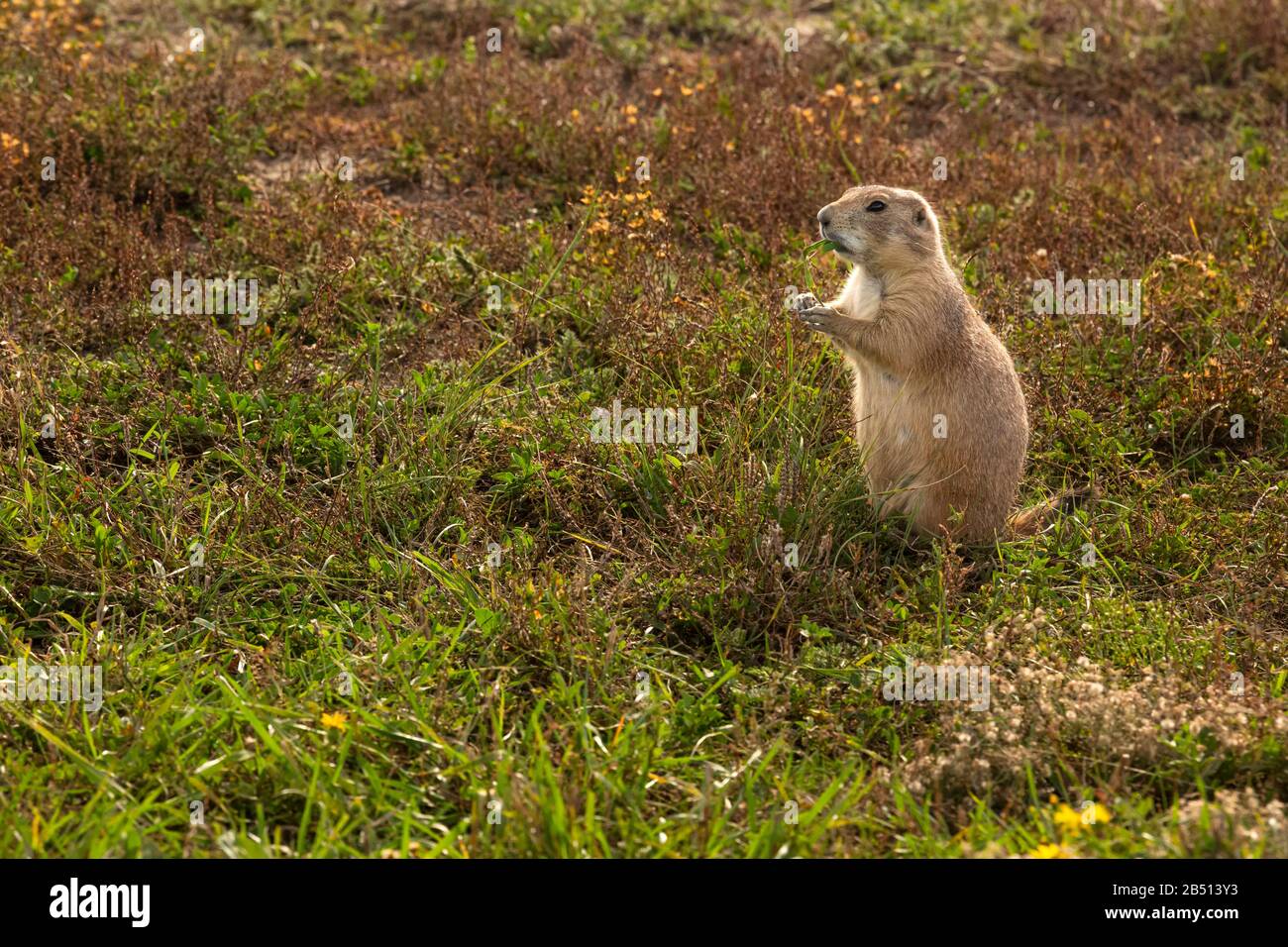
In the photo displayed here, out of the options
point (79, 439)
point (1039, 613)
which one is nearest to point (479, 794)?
point (1039, 613)

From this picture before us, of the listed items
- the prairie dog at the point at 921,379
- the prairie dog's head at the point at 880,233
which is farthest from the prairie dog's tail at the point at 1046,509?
the prairie dog's head at the point at 880,233

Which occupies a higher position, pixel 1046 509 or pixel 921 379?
pixel 921 379

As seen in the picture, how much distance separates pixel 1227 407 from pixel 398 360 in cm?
403

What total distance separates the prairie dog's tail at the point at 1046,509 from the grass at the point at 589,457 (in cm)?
9

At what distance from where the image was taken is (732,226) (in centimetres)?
736

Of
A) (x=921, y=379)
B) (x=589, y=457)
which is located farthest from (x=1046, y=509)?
(x=589, y=457)

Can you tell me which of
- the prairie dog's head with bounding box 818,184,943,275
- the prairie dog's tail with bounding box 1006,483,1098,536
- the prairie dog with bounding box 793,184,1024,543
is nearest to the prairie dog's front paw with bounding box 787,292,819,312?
the prairie dog with bounding box 793,184,1024,543

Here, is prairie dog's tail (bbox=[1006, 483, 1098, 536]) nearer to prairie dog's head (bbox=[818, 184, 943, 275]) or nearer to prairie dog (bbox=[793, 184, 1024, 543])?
prairie dog (bbox=[793, 184, 1024, 543])

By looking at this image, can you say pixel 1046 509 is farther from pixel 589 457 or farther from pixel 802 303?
pixel 589 457

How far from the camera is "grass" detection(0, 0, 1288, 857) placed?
13.2 ft

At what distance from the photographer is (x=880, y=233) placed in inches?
227

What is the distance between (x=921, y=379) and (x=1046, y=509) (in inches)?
32.9

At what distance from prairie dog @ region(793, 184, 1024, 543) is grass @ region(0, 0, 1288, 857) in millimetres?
178

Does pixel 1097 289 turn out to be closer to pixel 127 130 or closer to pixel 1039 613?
pixel 1039 613
